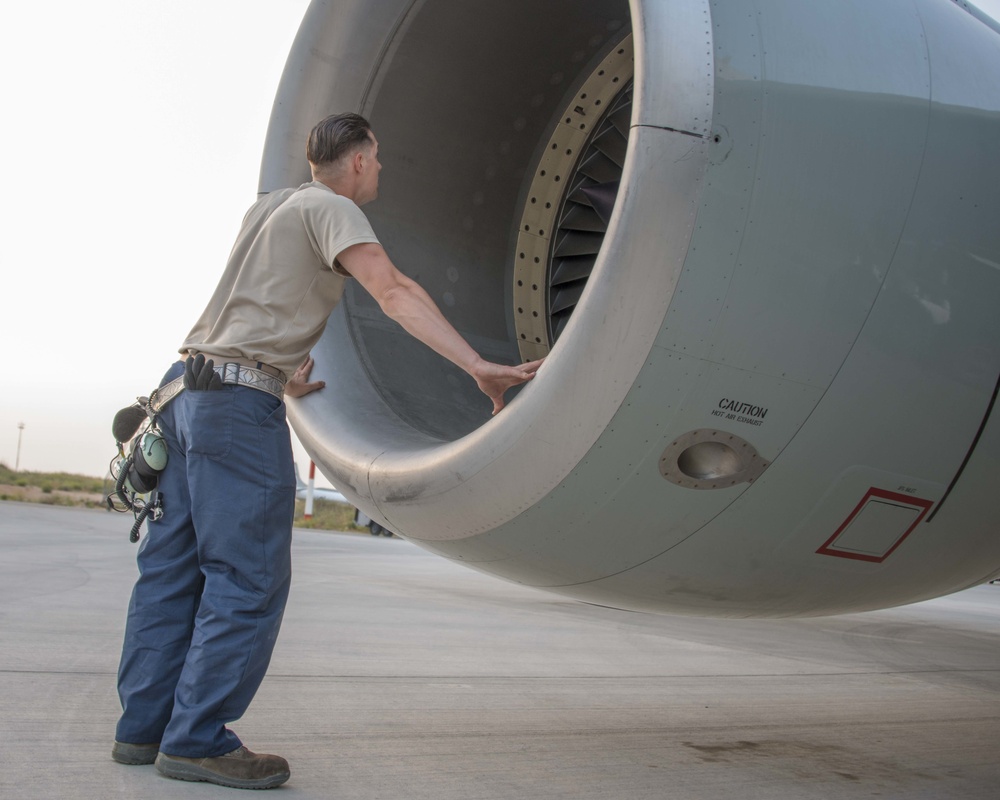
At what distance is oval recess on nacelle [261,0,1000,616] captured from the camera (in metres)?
2.05

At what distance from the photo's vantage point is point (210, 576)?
2182 mm

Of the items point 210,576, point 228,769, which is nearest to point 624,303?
point 210,576

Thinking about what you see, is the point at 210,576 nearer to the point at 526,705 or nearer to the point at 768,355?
the point at 768,355

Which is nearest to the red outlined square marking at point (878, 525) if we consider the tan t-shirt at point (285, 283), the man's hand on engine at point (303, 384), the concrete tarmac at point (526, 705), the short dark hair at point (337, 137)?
the concrete tarmac at point (526, 705)

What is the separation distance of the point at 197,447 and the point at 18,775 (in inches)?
30.4

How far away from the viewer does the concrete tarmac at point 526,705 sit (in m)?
A: 2.36

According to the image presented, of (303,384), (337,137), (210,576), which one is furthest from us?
(303,384)

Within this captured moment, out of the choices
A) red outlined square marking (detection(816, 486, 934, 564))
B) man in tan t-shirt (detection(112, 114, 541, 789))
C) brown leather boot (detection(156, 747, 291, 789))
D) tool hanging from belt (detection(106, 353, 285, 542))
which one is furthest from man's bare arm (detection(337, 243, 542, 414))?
brown leather boot (detection(156, 747, 291, 789))

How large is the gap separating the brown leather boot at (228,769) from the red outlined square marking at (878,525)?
140cm

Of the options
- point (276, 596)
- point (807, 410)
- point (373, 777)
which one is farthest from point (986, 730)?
point (276, 596)

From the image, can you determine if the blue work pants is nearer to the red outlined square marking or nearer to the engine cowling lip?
the engine cowling lip

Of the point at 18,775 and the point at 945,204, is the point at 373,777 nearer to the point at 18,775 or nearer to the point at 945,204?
the point at 18,775

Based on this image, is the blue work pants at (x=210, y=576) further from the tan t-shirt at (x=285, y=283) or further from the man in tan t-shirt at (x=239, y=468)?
the tan t-shirt at (x=285, y=283)

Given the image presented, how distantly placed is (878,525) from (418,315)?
1.26 metres
